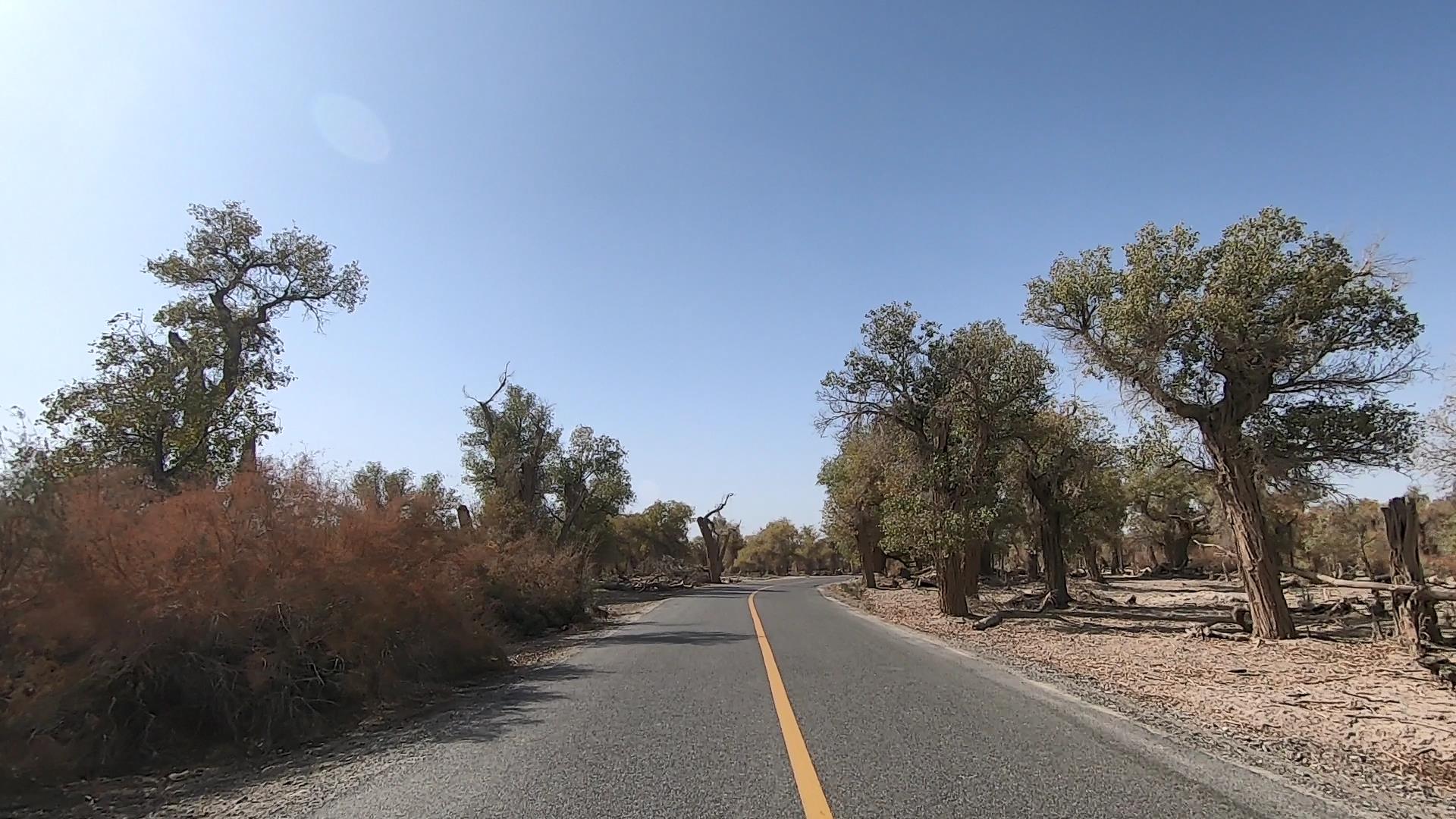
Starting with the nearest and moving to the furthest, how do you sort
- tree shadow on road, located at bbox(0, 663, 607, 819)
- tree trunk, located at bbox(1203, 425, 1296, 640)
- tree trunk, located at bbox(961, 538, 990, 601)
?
tree shadow on road, located at bbox(0, 663, 607, 819) → tree trunk, located at bbox(1203, 425, 1296, 640) → tree trunk, located at bbox(961, 538, 990, 601)

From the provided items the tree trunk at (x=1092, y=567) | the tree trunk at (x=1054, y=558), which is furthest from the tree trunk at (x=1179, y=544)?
the tree trunk at (x=1054, y=558)

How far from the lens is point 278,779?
680cm

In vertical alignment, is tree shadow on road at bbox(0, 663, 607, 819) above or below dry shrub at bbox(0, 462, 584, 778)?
below

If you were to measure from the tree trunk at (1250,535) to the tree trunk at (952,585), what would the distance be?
828cm

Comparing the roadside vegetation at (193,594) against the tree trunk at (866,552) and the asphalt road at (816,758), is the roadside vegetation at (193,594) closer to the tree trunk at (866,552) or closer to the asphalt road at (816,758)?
the asphalt road at (816,758)

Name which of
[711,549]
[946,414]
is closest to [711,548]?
[711,549]

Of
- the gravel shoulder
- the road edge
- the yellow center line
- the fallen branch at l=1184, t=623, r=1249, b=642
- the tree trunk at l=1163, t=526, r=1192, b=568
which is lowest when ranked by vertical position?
the gravel shoulder

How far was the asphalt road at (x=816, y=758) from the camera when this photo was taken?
16.5ft

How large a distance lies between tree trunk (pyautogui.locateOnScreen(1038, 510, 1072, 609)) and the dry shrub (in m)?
22.6

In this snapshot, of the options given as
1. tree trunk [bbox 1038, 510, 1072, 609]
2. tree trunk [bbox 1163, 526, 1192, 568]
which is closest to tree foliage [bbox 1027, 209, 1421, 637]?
tree trunk [bbox 1038, 510, 1072, 609]

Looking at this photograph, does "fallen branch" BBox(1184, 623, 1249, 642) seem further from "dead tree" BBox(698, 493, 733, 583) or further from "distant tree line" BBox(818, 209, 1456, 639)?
"dead tree" BBox(698, 493, 733, 583)

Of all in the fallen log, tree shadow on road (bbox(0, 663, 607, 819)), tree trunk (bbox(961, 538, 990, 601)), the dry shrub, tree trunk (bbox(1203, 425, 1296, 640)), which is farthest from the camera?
tree trunk (bbox(961, 538, 990, 601))

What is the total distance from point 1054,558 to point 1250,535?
13.9m

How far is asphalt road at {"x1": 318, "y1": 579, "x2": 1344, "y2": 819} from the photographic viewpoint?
16.5 ft
